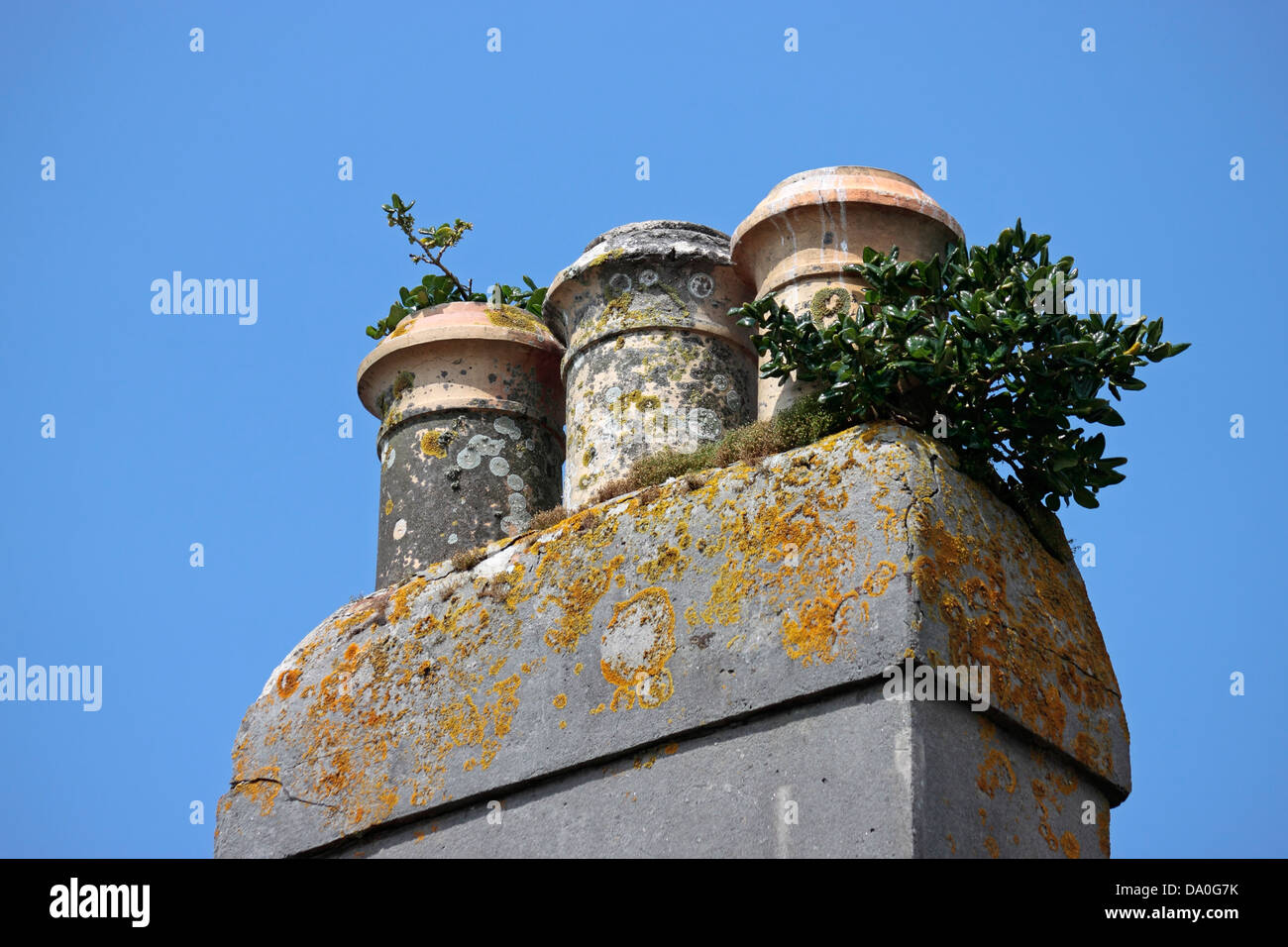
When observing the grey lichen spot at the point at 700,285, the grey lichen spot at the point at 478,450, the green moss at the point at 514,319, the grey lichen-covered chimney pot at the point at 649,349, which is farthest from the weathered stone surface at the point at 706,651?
the green moss at the point at 514,319

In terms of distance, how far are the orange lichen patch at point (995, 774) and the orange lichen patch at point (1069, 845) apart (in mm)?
279

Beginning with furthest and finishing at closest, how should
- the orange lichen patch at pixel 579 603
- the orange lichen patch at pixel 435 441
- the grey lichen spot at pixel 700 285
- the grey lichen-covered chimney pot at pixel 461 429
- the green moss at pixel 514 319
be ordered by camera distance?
the green moss at pixel 514 319 → the orange lichen patch at pixel 435 441 → the grey lichen-covered chimney pot at pixel 461 429 → the grey lichen spot at pixel 700 285 → the orange lichen patch at pixel 579 603

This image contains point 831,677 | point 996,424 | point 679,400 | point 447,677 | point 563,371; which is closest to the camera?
point 831,677

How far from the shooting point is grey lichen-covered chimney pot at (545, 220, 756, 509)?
5.86m

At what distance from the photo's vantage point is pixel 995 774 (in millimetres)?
4633

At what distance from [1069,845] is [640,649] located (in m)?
1.35

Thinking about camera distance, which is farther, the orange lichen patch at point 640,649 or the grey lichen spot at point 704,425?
the grey lichen spot at point 704,425

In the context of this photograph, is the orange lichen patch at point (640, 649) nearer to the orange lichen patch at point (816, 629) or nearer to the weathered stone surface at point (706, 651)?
the weathered stone surface at point (706, 651)

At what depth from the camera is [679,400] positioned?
5.88 meters

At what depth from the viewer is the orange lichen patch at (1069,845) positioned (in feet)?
15.8

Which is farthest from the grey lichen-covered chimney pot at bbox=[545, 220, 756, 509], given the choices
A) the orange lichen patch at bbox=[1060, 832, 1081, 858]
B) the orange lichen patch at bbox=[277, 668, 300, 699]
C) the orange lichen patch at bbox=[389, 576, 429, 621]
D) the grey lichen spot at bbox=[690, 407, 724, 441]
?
the orange lichen patch at bbox=[1060, 832, 1081, 858]
